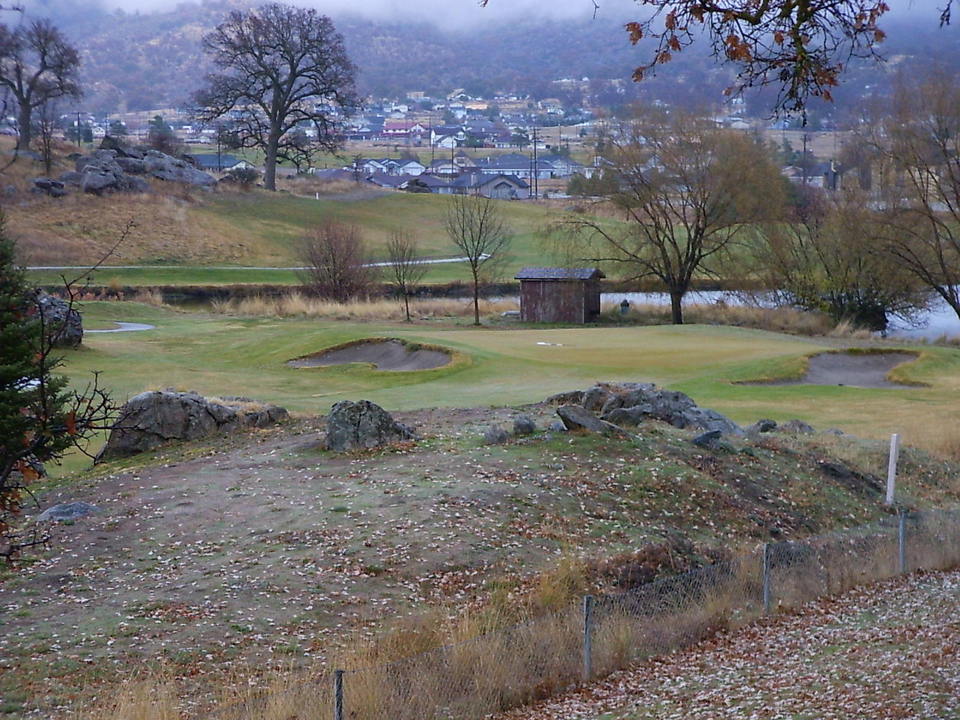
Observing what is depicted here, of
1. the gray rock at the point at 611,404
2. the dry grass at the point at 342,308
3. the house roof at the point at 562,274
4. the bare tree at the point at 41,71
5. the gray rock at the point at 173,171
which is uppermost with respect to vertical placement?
Answer: the bare tree at the point at 41,71

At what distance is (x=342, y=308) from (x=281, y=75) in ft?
170

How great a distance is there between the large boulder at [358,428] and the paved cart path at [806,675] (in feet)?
26.7

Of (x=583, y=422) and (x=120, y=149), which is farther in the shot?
(x=120, y=149)

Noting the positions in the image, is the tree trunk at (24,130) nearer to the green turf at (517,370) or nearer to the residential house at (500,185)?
the green turf at (517,370)

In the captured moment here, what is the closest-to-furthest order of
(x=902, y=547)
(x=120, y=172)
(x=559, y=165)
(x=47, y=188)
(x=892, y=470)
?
(x=902, y=547), (x=892, y=470), (x=47, y=188), (x=120, y=172), (x=559, y=165)

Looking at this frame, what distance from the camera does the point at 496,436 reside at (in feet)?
61.2

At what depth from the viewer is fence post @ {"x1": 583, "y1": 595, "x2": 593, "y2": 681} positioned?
9906mm

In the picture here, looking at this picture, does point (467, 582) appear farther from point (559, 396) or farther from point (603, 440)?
point (559, 396)

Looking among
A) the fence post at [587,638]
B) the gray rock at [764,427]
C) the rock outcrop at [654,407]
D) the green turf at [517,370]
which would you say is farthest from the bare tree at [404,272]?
the fence post at [587,638]

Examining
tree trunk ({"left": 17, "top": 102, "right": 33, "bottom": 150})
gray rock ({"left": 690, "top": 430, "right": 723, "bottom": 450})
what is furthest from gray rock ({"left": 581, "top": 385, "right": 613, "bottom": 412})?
tree trunk ({"left": 17, "top": 102, "right": 33, "bottom": 150})

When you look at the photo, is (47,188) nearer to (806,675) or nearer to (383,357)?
(383,357)

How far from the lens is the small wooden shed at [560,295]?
6009 centimetres

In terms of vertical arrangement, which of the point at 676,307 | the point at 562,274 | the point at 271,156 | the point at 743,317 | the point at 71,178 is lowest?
the point at 743,317

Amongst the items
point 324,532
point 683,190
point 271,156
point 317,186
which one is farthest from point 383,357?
point 317,186
